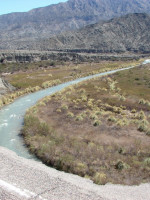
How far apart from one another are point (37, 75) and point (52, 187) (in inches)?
2920

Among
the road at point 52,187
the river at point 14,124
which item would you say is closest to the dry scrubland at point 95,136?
the river at point 14,124

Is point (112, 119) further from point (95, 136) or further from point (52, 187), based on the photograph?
point (52, 187)

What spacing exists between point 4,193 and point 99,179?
705 centimetres

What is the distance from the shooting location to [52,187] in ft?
57.8

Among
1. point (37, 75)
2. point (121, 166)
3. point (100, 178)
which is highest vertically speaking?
point (100, 178)

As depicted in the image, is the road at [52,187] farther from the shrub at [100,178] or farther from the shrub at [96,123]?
the shrub at [96,123]

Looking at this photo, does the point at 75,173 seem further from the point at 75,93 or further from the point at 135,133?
the point at 75,93

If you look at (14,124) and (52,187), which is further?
(14,124)

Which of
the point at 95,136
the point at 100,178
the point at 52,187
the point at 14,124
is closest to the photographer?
the point at 52,187

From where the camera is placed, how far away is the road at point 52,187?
652 inches

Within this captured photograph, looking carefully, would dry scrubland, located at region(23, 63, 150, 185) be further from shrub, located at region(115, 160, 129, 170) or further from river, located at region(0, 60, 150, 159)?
river, located at region(0, 60, 150, 159)

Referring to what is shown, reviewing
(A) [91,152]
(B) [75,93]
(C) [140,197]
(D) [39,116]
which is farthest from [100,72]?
(C) [140,197]

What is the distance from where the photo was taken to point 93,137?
2831 centimetres

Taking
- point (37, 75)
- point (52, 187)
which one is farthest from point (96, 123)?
point (37, 75)
